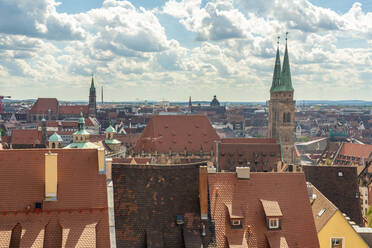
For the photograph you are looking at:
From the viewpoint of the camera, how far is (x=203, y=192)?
27797 mm

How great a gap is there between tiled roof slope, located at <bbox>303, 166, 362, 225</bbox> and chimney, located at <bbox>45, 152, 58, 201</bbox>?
26.6 meters

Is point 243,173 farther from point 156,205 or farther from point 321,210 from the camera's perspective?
point 321,210

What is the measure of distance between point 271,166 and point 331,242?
4821 cm

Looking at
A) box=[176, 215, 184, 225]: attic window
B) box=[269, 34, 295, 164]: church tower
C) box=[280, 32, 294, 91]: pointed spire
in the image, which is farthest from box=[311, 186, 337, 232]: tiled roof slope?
box=[280, 32, 294, 91]: pointed spire

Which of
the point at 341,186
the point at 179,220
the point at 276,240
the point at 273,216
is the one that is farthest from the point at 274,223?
the point at 341,186

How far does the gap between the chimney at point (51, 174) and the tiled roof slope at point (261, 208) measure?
34.4ft

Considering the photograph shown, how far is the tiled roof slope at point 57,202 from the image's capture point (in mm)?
23453

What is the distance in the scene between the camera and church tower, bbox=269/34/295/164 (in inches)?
4237

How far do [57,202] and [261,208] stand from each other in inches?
538

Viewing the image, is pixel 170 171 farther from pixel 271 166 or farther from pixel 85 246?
pixel 271 166

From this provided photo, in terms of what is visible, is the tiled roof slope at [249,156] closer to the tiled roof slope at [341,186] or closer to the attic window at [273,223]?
the tiled roof slope at [341,186]

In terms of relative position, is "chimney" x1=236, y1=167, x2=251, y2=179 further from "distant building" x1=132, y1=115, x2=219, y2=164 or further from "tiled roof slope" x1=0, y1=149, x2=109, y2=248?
"distant building" x1=132, y1=115, x2=219, y2=164

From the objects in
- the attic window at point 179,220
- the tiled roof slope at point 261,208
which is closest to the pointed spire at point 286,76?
the tiled roof slope at point 261,208

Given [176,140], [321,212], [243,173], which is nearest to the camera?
[243,173]
